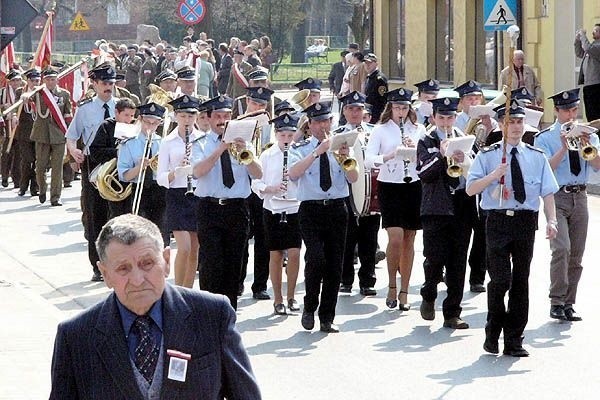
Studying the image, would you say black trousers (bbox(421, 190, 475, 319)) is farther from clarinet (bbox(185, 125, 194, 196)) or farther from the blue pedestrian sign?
the blue pedestrian sign

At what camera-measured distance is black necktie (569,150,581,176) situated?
41.9ft

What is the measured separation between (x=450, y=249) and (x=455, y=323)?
0.60 metres

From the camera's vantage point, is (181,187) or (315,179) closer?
(315,179)

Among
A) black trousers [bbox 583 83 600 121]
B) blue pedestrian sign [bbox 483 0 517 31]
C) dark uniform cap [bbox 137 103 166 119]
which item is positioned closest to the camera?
dark uniform cap [bbox 137 103 166 119]

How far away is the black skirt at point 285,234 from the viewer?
1368 cm

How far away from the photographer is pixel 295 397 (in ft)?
33.0

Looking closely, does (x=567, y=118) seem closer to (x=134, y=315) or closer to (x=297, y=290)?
(x=297, y=290)

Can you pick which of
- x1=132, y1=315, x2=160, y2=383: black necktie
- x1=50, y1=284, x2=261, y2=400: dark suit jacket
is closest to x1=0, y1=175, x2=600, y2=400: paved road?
x1=50, y1=284, x2=261, y2=400: dark suit jacket

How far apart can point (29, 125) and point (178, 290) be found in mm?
20197

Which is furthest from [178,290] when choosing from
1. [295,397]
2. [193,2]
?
[193,2]

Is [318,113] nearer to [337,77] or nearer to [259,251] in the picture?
[259,251]

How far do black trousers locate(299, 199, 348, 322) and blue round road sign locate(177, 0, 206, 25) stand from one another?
28241mm

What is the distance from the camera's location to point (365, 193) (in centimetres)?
1417

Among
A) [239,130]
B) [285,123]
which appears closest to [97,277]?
[285,123]
